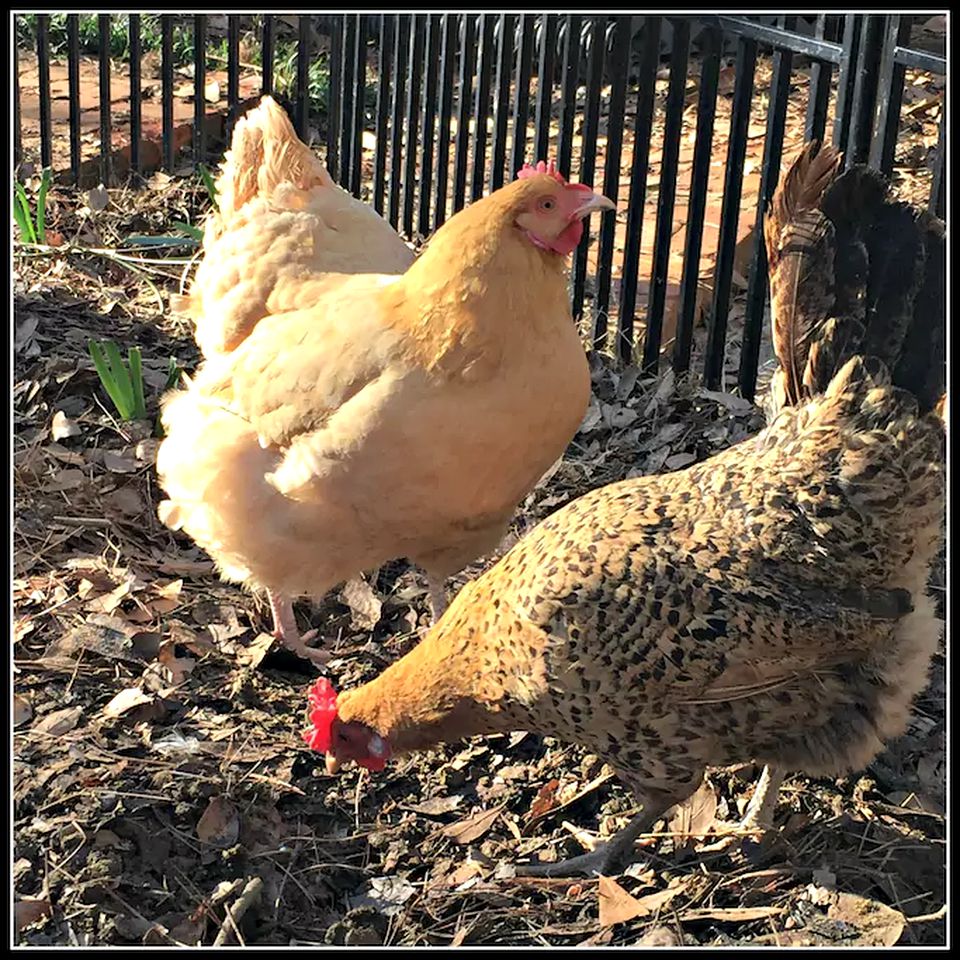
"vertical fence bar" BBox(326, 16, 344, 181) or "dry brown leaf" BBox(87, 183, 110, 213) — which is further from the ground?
"vertical fence bar" BBox(326, 16, 344, 181)

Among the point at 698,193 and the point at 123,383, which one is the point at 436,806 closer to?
the point at 123,383

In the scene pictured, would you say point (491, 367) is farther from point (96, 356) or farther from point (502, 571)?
point (96, 356)

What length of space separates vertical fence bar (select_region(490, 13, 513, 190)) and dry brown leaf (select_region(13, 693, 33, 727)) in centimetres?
345

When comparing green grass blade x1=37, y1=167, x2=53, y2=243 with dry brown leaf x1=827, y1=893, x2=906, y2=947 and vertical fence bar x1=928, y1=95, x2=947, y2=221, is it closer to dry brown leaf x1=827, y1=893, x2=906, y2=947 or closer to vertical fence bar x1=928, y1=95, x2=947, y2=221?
vertical fence bar x1=928, y1=95, x2=947, y2=221

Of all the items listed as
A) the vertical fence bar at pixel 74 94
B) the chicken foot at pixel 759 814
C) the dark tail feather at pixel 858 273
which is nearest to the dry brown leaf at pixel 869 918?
the chicken foot at pixel 759 814

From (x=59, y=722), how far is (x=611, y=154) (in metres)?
3.46

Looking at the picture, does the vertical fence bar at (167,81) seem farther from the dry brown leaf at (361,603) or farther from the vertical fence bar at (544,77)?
the dry brown leaf at (361,603)

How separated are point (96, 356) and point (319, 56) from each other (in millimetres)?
5056

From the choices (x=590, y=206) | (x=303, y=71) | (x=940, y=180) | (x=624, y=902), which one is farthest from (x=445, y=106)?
(x=624, y=902)

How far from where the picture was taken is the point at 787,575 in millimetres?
2936

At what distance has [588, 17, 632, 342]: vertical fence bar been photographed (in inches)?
207

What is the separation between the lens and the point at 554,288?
3.50 m

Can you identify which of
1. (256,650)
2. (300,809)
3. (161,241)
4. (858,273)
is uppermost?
(858,273)

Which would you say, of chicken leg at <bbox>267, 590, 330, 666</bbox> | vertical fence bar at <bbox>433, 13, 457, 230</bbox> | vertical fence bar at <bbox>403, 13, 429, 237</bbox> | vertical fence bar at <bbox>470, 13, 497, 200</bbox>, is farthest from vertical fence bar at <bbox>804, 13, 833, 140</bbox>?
chicken leg at <bbox>267, 590, 330, 666</bbox>
